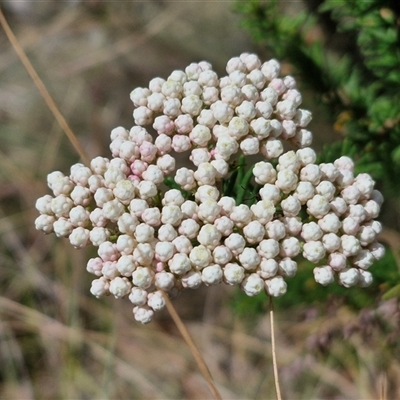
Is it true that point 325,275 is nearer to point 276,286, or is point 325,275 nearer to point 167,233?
point 276,286

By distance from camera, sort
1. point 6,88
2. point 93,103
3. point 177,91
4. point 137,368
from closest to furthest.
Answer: point 177,91, point 137,368, point 93,103, point 6,88

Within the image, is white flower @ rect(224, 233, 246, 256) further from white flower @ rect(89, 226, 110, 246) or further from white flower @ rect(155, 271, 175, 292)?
white flower @ rect(89, 226, 110, 246)

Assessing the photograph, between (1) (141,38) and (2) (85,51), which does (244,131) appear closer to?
(1) (141,38)

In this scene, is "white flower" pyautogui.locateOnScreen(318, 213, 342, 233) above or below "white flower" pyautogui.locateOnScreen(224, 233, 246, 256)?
below

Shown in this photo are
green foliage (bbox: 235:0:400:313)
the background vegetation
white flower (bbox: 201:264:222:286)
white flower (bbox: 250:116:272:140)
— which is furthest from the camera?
the background vegetation

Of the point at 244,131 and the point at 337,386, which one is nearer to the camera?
the point at 244,131

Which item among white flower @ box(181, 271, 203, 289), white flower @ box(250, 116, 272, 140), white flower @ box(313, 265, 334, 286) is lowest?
white flower @ box(313, 265, 334, 286)

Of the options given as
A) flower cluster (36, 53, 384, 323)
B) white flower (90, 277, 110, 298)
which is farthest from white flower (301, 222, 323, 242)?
white flower (90, 277, 110, 298)

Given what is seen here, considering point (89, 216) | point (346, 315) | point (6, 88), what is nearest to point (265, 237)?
point (89, 216)
